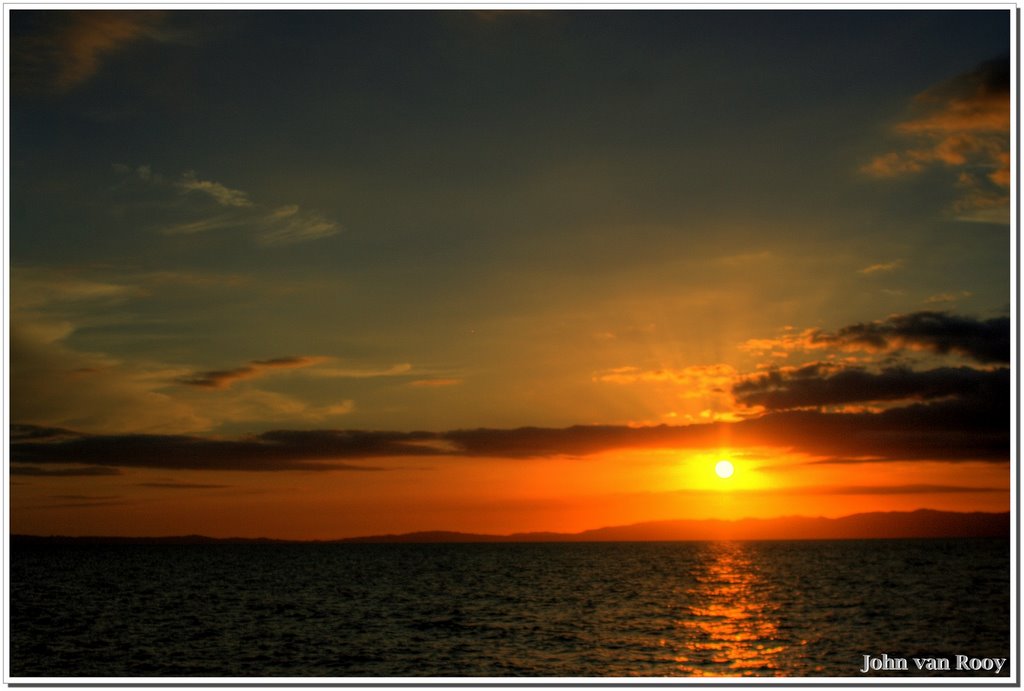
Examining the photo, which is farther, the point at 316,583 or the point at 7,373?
the point at 316,583

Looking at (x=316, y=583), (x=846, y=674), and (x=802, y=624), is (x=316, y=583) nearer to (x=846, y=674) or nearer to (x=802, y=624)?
(x=802, y=624)

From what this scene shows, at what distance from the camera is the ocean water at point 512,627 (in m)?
36.5

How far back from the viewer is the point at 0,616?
21578 mm

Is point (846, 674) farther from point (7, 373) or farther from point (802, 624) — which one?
point (7, 373)

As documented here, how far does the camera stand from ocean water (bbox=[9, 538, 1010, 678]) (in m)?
36.5

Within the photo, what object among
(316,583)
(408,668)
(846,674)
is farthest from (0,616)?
(316,583)

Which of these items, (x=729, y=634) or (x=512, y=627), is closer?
(x=729, y=634)

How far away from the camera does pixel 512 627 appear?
49.3 m
